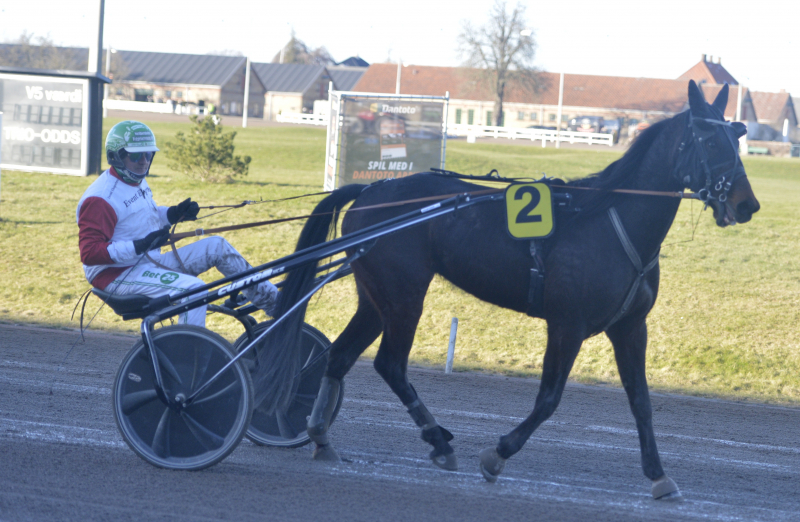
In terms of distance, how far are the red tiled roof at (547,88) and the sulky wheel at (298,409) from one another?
4960 cm

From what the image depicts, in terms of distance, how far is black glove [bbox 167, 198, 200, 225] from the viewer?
14.4ft

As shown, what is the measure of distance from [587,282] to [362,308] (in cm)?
127

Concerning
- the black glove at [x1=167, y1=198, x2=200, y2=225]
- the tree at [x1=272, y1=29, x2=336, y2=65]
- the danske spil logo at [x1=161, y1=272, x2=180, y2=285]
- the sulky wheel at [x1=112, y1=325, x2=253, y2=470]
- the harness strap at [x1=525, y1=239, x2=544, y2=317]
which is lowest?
the sulky wheel at [x1=112, y1=325, x2=253, y2=470]

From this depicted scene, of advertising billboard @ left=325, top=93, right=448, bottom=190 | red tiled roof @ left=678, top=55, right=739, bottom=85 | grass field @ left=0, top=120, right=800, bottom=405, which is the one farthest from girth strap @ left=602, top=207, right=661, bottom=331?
red tiled roof @ left=678, top=55, right=739, bottom=85

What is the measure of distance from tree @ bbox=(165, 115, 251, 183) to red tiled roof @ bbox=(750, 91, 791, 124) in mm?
59644

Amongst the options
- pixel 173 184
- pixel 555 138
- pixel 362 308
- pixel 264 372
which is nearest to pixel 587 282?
pixel 362 308

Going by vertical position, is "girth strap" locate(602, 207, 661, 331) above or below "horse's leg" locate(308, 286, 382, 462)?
above

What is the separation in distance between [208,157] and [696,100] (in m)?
14.2

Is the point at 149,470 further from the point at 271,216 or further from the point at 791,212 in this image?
the point at 791,212

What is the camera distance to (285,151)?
28562 mm

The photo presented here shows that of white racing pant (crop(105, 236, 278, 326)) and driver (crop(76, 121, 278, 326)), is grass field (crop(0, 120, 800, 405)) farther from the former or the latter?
driver (crop(76, 121, 278, 326))

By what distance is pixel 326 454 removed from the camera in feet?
13.9

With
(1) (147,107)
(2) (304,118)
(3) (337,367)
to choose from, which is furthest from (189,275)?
(1) (147,107)

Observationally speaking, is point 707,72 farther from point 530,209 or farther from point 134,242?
point 134,242
